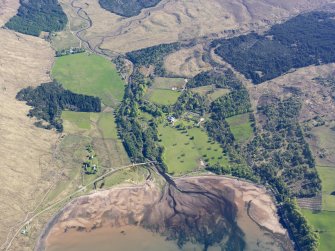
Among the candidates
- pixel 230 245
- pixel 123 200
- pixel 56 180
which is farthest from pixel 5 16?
pixel 230 245

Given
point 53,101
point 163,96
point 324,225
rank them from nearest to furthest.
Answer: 1. point 324,225
2. point 53,101
3. point 163,96

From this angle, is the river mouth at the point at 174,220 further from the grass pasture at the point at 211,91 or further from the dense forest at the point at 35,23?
the dense forest at the point at 35,23

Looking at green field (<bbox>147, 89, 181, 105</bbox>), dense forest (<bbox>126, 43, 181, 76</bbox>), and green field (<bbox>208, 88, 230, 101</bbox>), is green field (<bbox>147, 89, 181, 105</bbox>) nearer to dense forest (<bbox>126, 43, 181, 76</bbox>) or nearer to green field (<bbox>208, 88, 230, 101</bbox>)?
green field (<bbox>208, 88, 230, 101</bbox>)

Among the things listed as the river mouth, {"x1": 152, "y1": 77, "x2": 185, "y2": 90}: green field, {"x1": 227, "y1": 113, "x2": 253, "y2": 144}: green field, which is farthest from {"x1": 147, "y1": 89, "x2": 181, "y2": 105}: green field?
the river mouth

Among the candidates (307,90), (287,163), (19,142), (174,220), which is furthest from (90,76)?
(287,163)

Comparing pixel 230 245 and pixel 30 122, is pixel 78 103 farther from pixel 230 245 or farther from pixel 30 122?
pixel 230 245

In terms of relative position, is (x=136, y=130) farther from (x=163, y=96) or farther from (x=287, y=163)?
(x=287, y=163)
